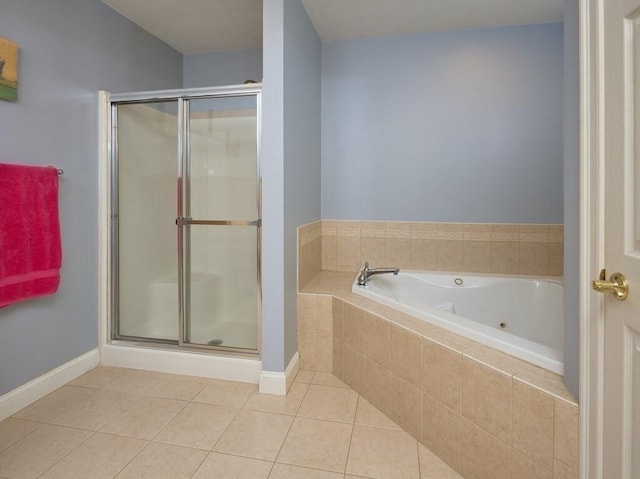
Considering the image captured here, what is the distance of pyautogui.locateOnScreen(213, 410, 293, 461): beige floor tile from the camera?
159 centimetres

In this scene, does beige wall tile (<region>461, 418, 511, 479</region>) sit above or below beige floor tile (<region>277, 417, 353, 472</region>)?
above

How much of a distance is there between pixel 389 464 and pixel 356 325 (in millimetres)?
742

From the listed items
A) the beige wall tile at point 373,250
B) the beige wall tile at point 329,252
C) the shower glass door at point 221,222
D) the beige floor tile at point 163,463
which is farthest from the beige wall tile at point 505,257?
the beige floor tile at point 163,463

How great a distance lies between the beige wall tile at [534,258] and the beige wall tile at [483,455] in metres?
1.75

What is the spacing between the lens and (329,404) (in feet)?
6.46

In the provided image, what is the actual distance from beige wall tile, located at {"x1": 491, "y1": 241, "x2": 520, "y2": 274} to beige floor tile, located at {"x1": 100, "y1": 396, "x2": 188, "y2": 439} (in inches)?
94.0

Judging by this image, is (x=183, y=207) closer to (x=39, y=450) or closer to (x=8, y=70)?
(x=8, y=70)

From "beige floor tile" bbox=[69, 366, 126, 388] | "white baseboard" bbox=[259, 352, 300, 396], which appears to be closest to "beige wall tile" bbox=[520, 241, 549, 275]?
"white baseboard" bbox=[259, 352, 300, 396]

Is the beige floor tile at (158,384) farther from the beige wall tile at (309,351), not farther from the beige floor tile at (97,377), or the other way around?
the beige wall tile at (309,351)

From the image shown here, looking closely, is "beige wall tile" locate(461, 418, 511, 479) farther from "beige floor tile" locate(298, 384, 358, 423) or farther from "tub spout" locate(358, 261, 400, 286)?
"tub spout" locate(358, 261, 400, 286)

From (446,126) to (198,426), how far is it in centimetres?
264

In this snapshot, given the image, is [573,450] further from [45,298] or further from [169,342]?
[45,298]

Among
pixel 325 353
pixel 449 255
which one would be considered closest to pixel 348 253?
pixel 449 255

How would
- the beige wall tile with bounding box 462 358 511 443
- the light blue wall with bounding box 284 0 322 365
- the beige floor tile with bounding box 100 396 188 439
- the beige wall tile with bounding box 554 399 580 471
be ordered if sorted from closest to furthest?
the beige wall tile with bounding box 554 399 580 471 → the beige wall tile with bounding box 462 358 511 443 → the beige floor tile with bounding box 100 396 188 439 → the light blue wall with bounding box 284 0 322 365
